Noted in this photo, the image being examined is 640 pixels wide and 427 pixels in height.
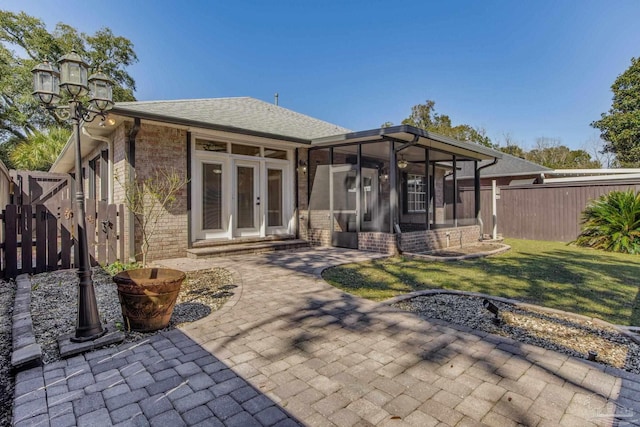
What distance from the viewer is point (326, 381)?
2.40 m

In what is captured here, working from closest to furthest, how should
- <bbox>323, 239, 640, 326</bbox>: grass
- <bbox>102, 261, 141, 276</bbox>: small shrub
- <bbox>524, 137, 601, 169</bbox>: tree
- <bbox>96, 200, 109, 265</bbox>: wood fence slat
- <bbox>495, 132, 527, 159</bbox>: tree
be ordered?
<bbox>323, 239, 640, 326</bbox>: grass, <bbox>102, 261, 141, 276</bbox>: small shrub, <bbox>96, 200, 109, 265</bbox>: wood fence slat, <bbox>524, 137, 601, 169</bbox>: tree, <bbox>495, 132, 527, 159</bbox>: tree

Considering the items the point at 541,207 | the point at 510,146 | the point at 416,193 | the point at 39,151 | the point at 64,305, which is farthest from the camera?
the point at 510,146

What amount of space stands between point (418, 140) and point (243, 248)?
5.06 m

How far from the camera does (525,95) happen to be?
22547mm

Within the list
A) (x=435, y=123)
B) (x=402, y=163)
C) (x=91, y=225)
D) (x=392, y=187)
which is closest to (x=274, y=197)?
(x=392, y=187)

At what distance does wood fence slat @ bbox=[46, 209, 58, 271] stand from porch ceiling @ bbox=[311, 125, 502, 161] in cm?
601

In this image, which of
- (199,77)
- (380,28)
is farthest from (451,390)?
(199,77)

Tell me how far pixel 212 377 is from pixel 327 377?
2.79ft

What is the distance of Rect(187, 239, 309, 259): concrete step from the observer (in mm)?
7285

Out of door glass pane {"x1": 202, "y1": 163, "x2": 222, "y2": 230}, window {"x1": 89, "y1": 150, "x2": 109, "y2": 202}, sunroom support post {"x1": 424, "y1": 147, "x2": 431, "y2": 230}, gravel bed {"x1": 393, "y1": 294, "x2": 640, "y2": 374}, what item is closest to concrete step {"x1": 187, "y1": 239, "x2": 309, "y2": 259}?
door glass pane {"x1": 202, "y1": 163, "x2": 222, "y2": 230}

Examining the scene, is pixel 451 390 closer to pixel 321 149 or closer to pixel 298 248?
pixel 298 248

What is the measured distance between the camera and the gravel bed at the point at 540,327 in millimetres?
2900

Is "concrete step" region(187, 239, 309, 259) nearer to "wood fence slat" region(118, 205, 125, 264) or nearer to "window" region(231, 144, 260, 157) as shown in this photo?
"wood fence slat" region(118, 205, 125, 264)

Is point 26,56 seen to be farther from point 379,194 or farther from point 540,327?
point 540,327
